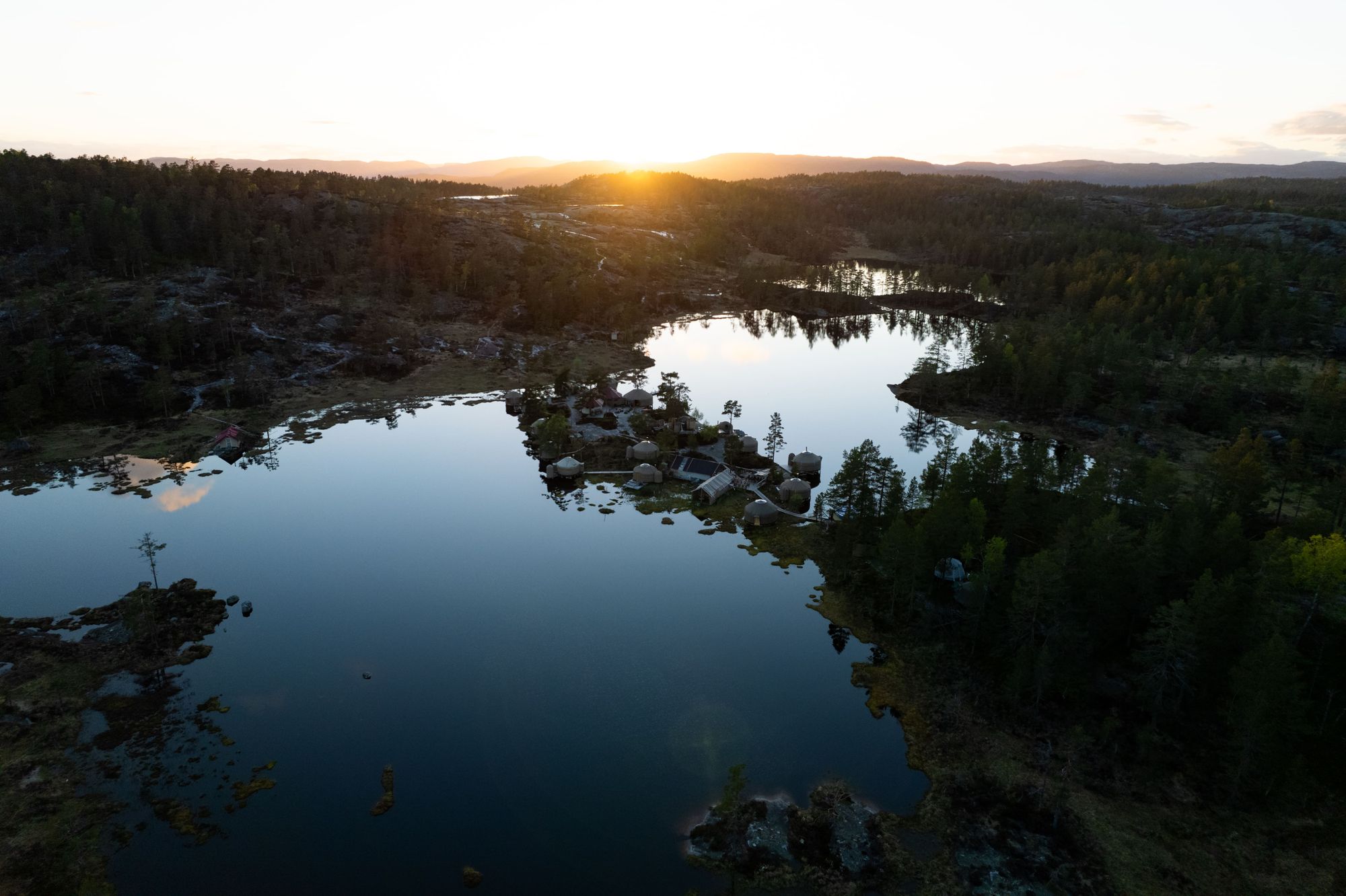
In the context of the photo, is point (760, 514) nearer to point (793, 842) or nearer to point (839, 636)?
point (839, 636)

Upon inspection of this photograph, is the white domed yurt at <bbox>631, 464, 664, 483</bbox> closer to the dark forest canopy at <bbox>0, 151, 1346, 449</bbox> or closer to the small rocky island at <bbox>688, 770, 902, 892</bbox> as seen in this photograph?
the small rocky island at <bbox>688, 770, 902, 892</bbox>

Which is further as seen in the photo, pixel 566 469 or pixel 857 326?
pixel 857 326

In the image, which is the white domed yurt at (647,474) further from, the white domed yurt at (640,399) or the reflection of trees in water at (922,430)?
the reflection of trees in water at (922,430)

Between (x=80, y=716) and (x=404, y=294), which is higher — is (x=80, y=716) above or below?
below

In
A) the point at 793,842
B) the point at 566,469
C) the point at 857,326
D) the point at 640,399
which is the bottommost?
the point at 793,842

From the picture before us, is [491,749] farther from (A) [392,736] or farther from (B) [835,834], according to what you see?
(B) [835,834]

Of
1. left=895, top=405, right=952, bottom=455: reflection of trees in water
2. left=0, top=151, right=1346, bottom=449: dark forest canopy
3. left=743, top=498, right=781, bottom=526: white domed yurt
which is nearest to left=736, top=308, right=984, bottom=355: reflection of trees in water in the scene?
left=0, top=151, right=1346, bottom=449: dark forest canopy

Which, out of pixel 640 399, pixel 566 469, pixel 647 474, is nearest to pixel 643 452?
pixel 647 474
